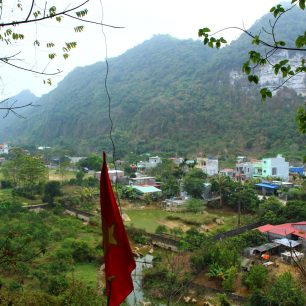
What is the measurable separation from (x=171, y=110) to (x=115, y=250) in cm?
5334

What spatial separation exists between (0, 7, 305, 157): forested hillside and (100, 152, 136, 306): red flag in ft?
115

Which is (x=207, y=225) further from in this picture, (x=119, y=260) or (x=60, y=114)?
(x=60, y=114)

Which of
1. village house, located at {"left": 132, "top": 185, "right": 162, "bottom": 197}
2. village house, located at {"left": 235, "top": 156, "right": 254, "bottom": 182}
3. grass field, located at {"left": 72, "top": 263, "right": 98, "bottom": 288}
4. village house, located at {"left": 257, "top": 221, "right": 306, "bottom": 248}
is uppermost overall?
village house, located at {"left": 235, "top": 156, "right": 254, "bottom": 182}

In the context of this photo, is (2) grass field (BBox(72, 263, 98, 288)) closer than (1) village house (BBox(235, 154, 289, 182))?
Yes

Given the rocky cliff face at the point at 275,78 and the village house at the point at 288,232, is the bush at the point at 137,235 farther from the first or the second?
the rocky cliff face at the point at 275,78

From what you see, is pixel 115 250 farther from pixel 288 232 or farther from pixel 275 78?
pixel 275 78

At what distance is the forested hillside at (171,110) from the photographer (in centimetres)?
4525

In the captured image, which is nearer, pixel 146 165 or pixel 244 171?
pixel 244 171

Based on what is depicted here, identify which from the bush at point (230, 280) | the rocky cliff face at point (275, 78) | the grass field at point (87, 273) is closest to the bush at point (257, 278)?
the bush at point (230, 280)

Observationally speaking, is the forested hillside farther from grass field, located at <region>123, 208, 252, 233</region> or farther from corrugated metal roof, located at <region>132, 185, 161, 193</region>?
grass field, located at <region>123, 208, 252, 233</region>

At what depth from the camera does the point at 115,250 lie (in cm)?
212

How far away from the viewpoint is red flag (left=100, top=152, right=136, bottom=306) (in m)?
A: 2.09

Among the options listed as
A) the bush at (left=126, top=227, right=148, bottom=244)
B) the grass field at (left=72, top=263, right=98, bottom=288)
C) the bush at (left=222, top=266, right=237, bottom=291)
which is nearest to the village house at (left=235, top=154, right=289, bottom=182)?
the bush at (left=126, top=227, right=148, bottom=244)

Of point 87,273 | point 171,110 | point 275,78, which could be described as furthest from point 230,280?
point 275,78
